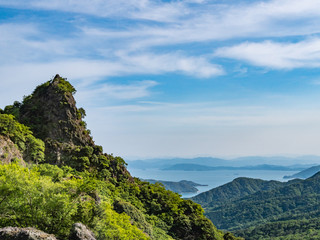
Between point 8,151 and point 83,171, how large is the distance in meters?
13.6

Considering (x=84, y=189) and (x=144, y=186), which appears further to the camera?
(x=144, y=186)

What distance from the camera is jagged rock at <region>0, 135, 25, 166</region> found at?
1553 inches

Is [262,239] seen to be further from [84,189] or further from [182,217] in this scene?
[84,189]

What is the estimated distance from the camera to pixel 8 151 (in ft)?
134

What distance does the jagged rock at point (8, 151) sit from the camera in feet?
129

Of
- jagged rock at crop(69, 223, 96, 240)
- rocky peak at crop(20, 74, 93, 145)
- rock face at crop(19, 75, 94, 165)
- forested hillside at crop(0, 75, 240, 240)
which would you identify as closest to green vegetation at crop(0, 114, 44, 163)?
forested hillside at crop(0, 75, 240, 240)

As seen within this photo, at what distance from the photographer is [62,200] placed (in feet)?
76.5

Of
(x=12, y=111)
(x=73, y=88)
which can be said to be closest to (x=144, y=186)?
(x=73, y=88)

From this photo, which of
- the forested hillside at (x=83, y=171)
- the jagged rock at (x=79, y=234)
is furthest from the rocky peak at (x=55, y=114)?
the jagged rock at (x=79, y=234)

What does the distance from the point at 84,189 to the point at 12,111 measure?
124 feet

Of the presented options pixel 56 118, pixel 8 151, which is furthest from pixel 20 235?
pixel 56 118

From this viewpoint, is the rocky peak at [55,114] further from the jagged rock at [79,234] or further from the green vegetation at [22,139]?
the jagged rock at [79,234]

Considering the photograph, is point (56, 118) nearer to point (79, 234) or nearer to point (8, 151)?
point (8, 151)

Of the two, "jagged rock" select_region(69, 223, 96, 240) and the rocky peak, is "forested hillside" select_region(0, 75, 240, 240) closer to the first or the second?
the rocky peak
